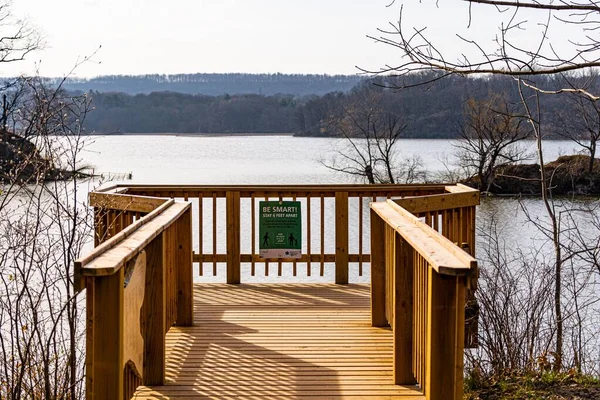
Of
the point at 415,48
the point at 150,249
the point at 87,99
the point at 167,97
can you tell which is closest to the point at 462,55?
the point at 415,48

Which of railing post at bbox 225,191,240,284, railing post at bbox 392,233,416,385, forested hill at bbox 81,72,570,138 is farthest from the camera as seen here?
forested hill at bbox 81,72,570,138

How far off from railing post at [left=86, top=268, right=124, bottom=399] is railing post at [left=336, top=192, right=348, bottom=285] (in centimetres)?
493

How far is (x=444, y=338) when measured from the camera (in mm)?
3625

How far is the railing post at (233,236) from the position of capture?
8195 mm

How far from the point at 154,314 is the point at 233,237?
3.68 metres

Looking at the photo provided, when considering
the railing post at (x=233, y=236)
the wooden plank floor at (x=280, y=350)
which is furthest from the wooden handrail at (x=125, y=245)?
the railing post at (x=233, y=236)

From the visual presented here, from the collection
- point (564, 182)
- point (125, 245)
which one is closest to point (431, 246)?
point (125, 245)

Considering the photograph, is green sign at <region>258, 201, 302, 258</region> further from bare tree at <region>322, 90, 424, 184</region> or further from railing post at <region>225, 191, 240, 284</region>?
bare tree at <region>322, 90, 424, 184</region>

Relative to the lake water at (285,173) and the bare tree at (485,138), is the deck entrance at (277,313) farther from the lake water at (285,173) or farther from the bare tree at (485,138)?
the bare tree at (485,138)

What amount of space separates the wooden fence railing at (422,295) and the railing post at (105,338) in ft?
4.76

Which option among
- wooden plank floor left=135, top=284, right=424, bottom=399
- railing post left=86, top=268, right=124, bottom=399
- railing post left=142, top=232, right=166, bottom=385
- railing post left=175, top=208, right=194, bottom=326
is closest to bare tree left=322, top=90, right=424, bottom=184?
wooden plank floor left=135, top=284, right=424, bottom=399

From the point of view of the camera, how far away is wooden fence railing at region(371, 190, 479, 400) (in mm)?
3566

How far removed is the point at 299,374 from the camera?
196 inches

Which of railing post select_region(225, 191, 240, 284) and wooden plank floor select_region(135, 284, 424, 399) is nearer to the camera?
wooden plank floor select_region(135, 284, 424, 399)
